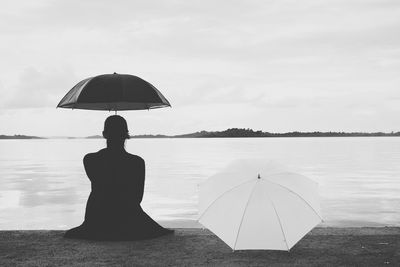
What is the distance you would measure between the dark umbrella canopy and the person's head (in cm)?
26

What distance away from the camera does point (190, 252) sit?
21.6 ft

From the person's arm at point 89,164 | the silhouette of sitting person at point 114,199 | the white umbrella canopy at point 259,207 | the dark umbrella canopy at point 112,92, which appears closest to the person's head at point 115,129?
the silhouette of sitting person at point 114,199

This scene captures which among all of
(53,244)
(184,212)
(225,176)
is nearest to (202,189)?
(225,176)

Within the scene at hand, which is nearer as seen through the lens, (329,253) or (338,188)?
(329,253)

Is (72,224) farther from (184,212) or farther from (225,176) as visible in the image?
(225,176)

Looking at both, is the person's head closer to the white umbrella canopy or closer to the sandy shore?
the sandy shore

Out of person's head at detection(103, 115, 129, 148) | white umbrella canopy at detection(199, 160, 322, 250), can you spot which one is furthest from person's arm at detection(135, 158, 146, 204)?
white umbrella canopy at detection(199, 160, 322, 250)

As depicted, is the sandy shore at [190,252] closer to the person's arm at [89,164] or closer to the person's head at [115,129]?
the person's arm at [89,164]

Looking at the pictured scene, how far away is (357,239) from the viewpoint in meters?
7.34

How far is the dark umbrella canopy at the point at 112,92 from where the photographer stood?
709 cm

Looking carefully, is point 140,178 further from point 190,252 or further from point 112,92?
point 190,252

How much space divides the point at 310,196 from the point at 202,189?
1.25 m

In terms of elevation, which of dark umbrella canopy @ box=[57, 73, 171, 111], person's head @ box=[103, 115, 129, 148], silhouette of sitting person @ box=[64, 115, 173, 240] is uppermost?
dark umbrella canopy @ box=[57, 73, 171, 111]

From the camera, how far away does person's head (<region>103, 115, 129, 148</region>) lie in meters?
7.04
